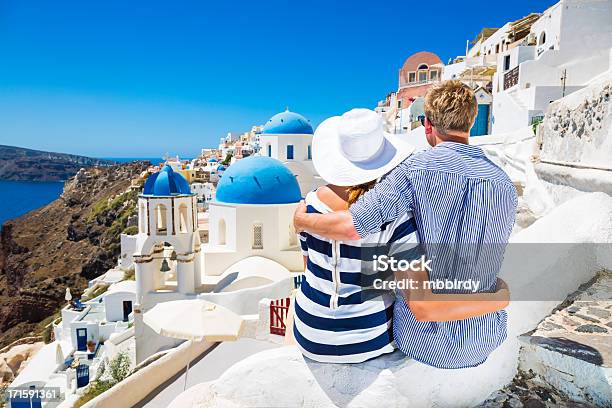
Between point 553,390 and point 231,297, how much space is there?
850cm

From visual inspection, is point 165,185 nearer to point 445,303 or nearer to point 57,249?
point 445,303

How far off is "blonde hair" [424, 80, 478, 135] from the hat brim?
0.20 metres

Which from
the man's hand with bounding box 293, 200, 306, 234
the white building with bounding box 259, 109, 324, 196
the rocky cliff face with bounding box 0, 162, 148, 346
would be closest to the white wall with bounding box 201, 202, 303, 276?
the white building with bounding box 259, 109, 324, 196

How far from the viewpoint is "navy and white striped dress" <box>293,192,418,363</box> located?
1.79 m

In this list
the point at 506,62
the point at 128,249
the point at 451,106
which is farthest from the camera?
the point at 128,249

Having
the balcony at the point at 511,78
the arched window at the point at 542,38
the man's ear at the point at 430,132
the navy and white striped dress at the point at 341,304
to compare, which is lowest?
the navy and white striped dress at the point at 341,304

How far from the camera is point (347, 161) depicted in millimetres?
1782

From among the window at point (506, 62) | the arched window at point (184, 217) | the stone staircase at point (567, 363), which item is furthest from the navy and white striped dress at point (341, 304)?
the window at point (506, 62)

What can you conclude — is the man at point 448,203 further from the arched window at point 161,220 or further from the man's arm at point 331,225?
the arched window at point 161,220

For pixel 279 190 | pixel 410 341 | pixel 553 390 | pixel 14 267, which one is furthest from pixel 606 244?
pixel 14 267

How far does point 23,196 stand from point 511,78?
447 ft

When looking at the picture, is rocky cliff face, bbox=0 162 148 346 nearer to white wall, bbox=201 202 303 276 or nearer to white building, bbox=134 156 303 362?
white building, bbox=134 156 303 362

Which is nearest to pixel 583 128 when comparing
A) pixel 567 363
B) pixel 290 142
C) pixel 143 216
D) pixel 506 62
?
pixel 567 363

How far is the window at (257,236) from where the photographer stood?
12.0 meters
